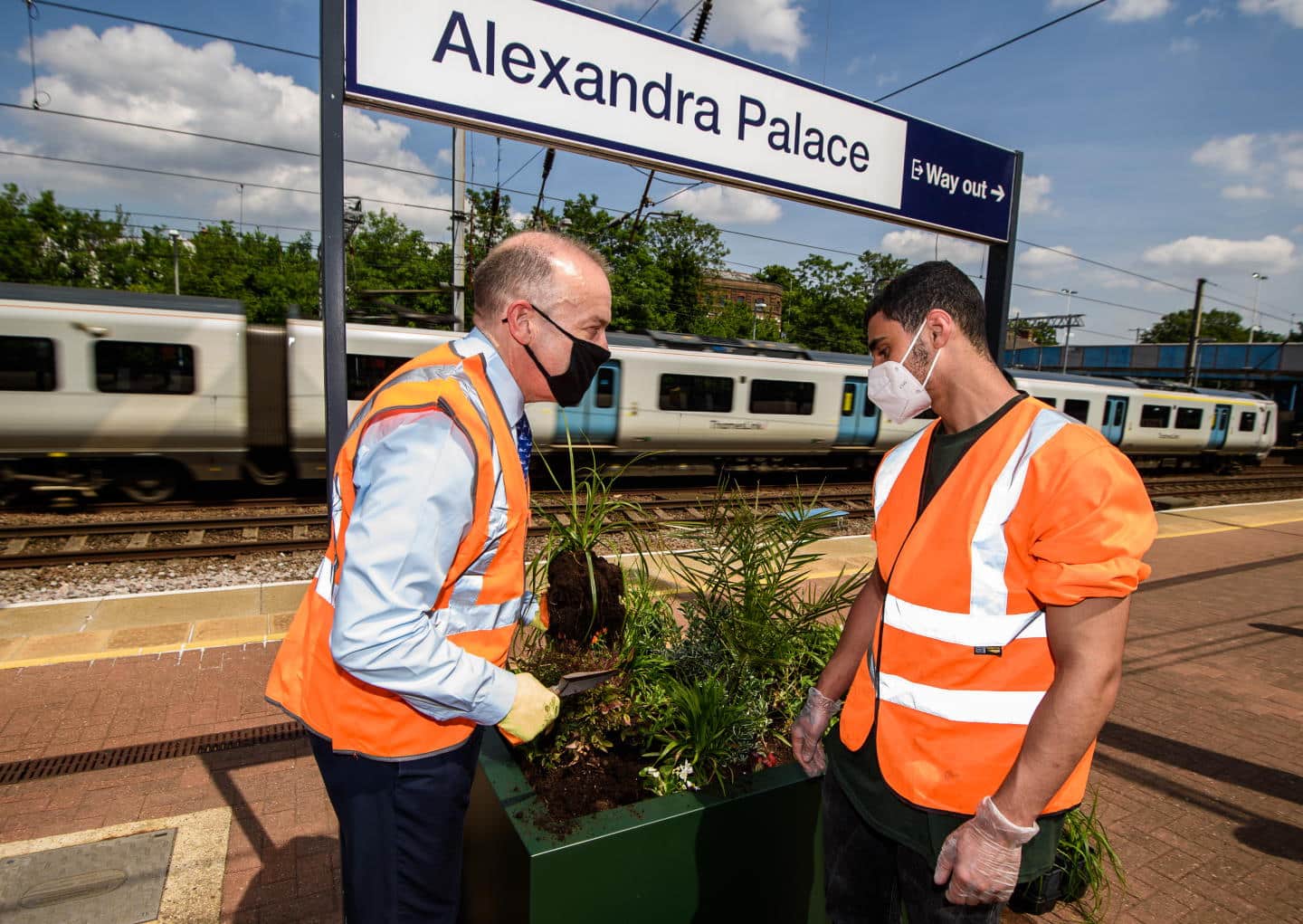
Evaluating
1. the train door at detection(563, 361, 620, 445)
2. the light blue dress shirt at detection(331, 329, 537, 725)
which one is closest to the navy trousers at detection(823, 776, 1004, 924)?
the light blue dress shirt at detection(331, 329, 537, 725)

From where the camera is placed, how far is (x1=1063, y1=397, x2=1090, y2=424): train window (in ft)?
61.1

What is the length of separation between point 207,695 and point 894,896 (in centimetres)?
414

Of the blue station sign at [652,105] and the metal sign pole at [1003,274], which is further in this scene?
the metal sign pole at [1003,274]

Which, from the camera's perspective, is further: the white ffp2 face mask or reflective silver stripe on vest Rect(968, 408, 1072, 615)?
the white ffp2 face mask

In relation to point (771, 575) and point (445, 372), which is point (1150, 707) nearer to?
point (771, 575)

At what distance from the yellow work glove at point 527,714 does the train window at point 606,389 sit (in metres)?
10.7

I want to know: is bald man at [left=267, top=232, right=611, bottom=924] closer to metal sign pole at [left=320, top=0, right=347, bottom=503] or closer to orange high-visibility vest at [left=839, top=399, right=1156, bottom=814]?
metal sign pole at [left=320, top=0, right=347, bottom=503]

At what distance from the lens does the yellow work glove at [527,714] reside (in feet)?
5.41

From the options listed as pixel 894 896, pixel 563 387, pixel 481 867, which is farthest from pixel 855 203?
pixel 481 867

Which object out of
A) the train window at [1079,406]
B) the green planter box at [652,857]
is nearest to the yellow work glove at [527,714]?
the green planter box at [652,857]

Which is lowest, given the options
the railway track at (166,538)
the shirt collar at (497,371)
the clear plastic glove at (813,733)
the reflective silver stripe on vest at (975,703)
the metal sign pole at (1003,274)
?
the railway track at (166,538)

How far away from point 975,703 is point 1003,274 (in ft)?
10.2

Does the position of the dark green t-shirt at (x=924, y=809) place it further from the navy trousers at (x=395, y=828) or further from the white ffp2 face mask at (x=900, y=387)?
the navy trousers at (x=395, y=828)

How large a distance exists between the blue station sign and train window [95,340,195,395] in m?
9.30
